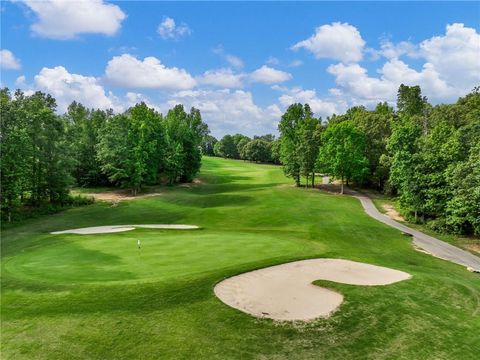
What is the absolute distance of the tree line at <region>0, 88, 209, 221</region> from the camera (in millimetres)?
37075

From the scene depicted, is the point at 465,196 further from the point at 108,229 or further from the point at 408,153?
the point at 108,229

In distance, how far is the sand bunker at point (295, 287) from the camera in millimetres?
12883

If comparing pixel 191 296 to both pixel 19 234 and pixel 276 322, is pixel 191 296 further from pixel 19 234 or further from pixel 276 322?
pixel 19 234

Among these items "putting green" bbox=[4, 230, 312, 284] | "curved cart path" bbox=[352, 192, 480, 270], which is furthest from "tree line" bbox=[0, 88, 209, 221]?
"curved cart path" bbox=[352, 192, 480, 270]

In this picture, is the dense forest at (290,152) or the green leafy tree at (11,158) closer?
the green leafy tree at (11,158)

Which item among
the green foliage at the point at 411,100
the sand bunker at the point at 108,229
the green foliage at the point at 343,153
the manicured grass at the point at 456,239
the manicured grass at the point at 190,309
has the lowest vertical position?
the manicured grass at the point at 456,239

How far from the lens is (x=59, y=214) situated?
3934cm

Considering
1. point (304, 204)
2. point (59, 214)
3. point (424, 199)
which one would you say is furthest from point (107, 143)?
point (424, 199)

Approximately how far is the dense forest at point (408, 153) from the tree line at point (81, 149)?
1965cm

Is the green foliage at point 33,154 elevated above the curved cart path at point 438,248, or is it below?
above

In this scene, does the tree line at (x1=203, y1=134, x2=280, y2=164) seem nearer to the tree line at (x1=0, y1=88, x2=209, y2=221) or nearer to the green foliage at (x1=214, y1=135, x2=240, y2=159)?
the green foliage at (x1=214, y1=135, x2=240, y2=159)

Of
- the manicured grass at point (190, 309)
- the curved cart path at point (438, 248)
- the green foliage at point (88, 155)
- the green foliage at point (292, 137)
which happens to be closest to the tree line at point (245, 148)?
the green foliage at point (292, 137)

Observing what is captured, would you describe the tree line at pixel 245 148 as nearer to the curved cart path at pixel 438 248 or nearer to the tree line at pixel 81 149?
the tree line at pixel 81 149

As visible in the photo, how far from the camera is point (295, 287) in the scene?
1522 centimetres
